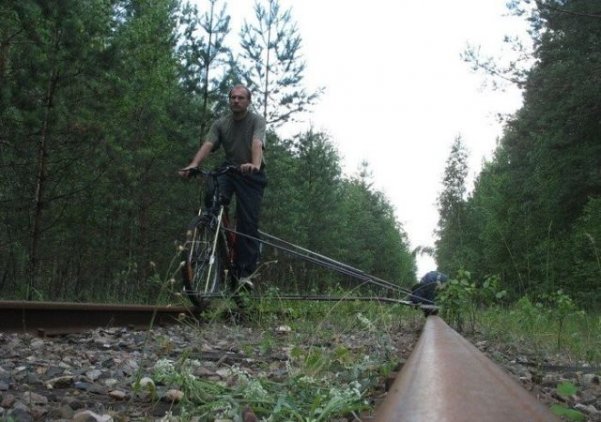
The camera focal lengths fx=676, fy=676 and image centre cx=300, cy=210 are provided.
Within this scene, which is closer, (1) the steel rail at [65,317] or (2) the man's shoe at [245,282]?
(2) the man's shoe at [245,282]

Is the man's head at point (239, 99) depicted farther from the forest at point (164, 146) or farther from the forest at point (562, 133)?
the forest at point (562, 133)

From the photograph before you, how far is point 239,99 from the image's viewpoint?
643cm

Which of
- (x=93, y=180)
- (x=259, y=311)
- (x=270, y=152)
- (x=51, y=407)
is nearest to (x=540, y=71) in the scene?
(x=270, y=152)

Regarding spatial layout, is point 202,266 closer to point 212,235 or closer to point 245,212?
point 212,235

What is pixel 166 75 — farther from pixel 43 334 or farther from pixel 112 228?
pixel 43 334

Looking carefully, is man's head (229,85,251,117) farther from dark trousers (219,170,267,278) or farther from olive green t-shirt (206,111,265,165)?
dark trousers (219,170,267,278)

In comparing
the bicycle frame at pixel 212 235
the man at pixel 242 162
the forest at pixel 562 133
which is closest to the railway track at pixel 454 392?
the bicycle frame at pixel 212 235

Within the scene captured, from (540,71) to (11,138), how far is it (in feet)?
41.6

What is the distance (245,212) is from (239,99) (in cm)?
109

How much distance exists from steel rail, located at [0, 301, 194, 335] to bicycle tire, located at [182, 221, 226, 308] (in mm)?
321

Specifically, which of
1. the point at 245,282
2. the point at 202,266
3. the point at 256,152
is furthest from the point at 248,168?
the point at 245,282

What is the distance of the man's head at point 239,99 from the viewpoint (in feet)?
21.1

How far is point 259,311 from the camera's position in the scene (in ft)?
18.7

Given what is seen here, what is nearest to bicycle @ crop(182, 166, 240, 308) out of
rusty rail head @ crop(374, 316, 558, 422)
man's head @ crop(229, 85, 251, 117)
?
man's head @ crop(229, 85, 251, 117)
